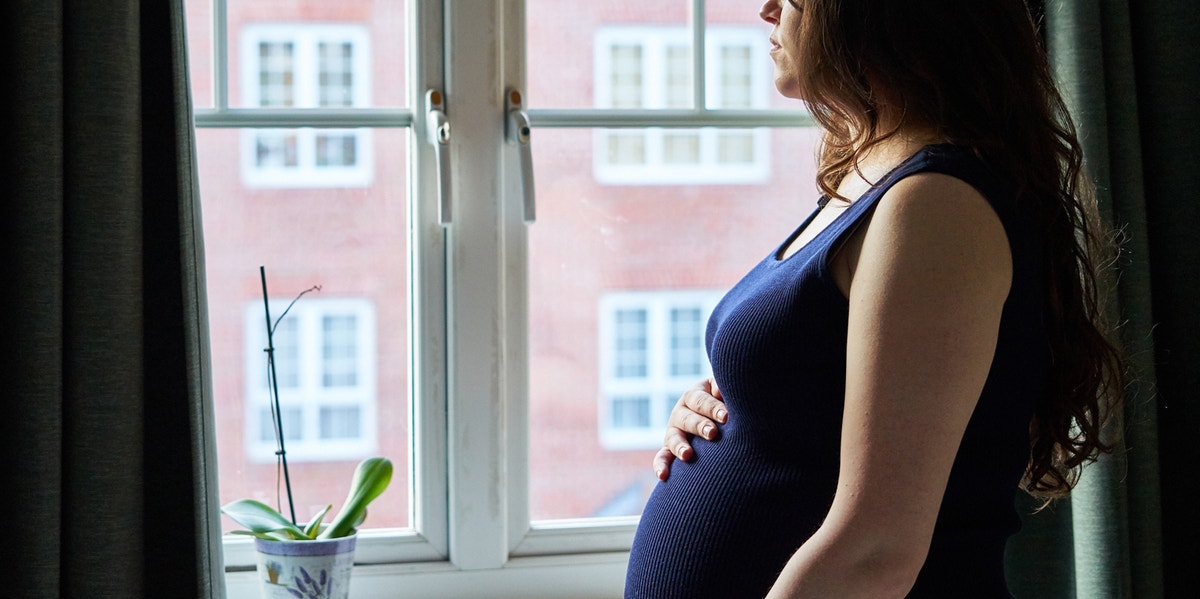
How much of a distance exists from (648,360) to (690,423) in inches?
25.6

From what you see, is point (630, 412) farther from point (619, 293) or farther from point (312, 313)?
point (312, 313)

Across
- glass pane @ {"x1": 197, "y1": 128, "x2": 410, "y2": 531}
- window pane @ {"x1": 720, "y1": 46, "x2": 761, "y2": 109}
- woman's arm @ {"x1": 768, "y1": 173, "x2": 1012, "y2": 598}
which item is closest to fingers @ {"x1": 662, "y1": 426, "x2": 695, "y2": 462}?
woman's arm @ {"x1": 768, "y1": 173, "x2": 1012, "y2": 598}

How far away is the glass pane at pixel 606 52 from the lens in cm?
168

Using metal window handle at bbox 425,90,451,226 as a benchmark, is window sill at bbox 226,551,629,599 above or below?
below

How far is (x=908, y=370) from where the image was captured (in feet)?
2.42

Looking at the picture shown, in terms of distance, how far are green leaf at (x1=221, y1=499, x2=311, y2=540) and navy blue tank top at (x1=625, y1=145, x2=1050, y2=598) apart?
68 cm

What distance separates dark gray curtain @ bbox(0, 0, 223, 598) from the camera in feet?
4.20

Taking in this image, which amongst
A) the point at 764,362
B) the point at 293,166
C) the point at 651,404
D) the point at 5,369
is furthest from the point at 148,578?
the point at 764,362

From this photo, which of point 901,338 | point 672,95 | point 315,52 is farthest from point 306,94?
point 901,338

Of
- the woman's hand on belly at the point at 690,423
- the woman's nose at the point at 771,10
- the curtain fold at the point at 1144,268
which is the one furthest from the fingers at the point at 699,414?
the curtain fold at the point at 1144,268

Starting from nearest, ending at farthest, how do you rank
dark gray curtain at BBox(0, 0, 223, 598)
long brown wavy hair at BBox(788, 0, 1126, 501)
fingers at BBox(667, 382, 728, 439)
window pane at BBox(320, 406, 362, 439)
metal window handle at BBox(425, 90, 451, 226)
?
1. long brown wavy hair at BBox(788, 0, 1126, 501)
2. fingers at BBox(667, 382, 728, 439)
3. dark gray curtain at BBox(0, 0, 223, 598)
4. metal window handle at BBox(425, 90, 451, 226)
5. window pane at BBox(320, 406, 362, 439)

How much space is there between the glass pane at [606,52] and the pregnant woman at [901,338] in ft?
2.27

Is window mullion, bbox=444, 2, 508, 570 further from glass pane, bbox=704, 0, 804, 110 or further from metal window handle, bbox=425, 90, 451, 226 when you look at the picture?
glass pane, bbox=704, 0, 804, 110

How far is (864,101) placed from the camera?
2.92 ft
